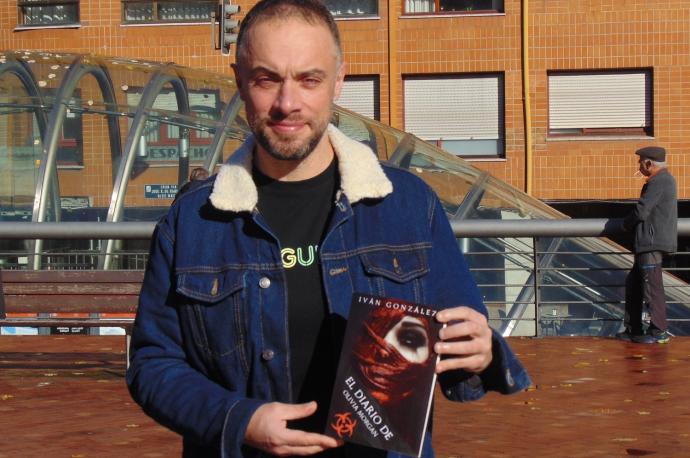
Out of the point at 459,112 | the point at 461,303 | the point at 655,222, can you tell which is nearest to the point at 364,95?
the point at 459,112

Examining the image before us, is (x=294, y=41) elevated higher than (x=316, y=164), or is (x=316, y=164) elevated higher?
(x=294, y=41)

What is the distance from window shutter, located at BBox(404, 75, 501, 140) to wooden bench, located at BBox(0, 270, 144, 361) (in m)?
13.5

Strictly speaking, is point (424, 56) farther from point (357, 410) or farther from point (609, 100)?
point (357, 410)

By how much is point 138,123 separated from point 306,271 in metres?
14.4

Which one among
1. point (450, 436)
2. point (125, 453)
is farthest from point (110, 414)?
point (450, 436)

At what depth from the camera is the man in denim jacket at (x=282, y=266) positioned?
247 cm

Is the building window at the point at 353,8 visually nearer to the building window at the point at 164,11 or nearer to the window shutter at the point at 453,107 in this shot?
the window shutter at the point at 453,107

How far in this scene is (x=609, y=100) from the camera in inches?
1016

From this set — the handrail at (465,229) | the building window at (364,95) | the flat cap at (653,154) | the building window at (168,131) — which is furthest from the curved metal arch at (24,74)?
the building window at (364,95)

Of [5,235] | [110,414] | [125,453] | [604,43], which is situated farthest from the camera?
[604,43]

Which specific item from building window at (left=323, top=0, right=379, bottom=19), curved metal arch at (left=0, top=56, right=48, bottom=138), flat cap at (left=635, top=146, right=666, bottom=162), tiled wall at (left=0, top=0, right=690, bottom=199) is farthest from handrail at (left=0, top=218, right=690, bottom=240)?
building window at (left=323, top=0, right=379, bottom=19)

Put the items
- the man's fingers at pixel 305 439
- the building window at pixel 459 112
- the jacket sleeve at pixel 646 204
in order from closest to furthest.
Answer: the man's fingers at pixel 305 439 < the jacket sleeve at pixel 646 204 < the building window at pixel 459 112

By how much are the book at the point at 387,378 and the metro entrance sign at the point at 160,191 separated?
46.0ft

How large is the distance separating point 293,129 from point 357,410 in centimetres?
53
